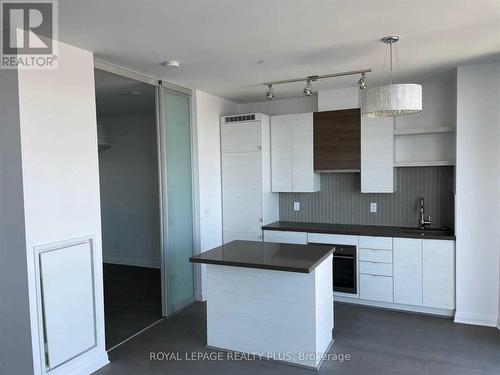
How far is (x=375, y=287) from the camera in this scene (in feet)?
14.1

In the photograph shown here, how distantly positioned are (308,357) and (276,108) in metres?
3.40

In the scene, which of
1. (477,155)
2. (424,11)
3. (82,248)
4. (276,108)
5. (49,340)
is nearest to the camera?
(424,11)

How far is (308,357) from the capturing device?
120 inches

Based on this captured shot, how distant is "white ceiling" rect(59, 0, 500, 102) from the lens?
2.29 meters

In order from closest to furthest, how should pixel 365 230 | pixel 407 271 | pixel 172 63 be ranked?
pixel 172 63
pixel 407 271
pixel 365 230

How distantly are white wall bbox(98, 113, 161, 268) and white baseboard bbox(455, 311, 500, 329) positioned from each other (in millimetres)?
4562

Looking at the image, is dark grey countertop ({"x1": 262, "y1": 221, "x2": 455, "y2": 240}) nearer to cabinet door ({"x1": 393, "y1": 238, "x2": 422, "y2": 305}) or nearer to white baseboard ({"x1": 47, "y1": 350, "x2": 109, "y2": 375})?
cabinet door ({"x1": 393, "y1": 238, "x2": 422, "y2": 305})

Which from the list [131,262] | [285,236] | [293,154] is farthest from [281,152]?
[131,262]

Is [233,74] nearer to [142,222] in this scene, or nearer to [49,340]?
[49,340]

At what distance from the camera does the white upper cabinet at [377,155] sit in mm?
4406

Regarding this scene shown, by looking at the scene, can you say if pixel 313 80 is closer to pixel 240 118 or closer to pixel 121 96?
pixel 240 118

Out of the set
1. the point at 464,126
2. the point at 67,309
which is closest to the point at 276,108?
the point at 464,126

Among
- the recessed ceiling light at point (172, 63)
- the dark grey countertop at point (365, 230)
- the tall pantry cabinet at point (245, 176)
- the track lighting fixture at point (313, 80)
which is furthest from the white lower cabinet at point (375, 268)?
the recessed ceiling light at point (172, 63)

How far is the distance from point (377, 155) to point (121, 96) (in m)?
3.33
